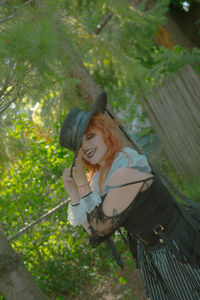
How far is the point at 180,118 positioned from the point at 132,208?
13.3ft

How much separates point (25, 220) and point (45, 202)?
0.38 m

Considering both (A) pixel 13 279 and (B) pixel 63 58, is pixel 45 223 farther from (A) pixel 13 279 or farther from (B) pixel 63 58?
(B) pixel 63 58

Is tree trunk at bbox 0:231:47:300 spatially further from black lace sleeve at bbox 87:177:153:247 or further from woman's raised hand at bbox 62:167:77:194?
black lace sleeve at bbox 87:177:153:247

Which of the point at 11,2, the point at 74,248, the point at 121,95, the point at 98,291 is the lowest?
the point at 98,291

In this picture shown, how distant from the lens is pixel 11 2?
4371 mm

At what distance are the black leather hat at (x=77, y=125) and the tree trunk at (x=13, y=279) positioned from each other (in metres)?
1.29

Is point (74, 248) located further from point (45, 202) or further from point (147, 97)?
point (147, 97)

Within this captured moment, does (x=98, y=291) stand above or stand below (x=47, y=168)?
below

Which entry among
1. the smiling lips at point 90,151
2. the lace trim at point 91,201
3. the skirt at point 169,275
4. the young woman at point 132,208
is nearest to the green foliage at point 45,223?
the skirt at point 169,275

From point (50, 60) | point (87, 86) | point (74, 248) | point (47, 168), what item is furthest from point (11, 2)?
point (74, 248)

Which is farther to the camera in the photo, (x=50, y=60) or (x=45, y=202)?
(x=45, y=202)

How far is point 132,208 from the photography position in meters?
1.87

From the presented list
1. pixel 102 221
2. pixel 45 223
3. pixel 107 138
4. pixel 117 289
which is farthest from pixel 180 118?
pixel 102 221

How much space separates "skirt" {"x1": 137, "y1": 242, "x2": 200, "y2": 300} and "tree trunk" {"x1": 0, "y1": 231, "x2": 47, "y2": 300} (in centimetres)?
122
